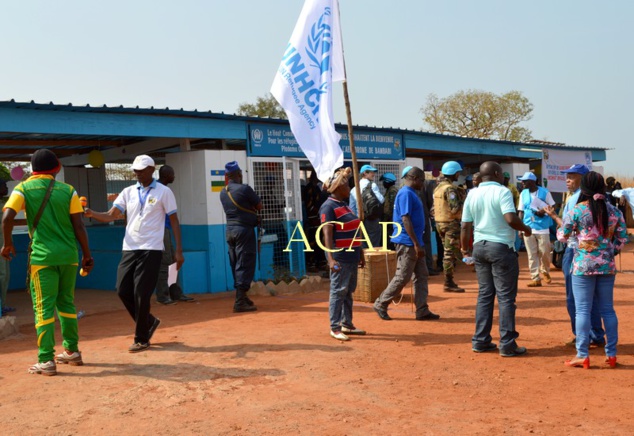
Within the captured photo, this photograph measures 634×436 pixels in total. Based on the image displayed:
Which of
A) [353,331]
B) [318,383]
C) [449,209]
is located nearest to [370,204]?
[449,209]

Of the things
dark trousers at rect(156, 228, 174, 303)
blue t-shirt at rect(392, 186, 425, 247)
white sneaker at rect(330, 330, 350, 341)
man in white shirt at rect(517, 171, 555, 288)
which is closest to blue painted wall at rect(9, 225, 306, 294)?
dark trousers at rect(156, 228, 174, 303)

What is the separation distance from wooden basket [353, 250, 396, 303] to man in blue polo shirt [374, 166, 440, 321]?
1150 millimetres

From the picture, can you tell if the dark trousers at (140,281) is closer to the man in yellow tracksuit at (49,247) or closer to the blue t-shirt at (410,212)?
the man in yellow tracksuit at (49,247)

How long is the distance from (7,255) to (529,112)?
40130 millimetres

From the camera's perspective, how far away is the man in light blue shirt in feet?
20.0

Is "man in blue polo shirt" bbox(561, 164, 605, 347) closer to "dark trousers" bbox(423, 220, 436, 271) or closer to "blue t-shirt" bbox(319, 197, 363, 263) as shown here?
"blue t-shirt" bbox(319, 197, 363, 263)

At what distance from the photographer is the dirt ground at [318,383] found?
444 centimetres

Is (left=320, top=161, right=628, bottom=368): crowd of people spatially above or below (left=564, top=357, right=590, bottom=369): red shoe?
above

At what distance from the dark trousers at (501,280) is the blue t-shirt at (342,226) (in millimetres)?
1268

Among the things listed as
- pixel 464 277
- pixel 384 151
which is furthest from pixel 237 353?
pixel 384 151

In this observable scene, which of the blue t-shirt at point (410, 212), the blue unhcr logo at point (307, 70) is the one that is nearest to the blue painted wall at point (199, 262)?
the blue unhcr logo at point (307, 70)

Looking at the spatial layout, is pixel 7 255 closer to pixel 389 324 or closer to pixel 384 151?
pixel 389 324

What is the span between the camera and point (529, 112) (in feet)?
138

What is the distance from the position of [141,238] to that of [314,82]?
3312 millimetres
